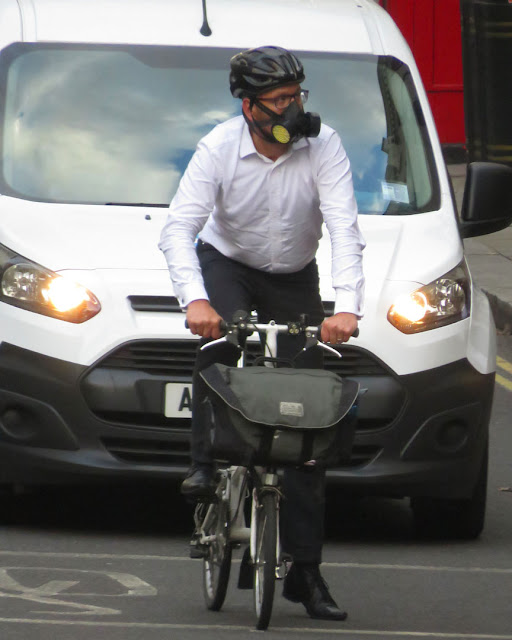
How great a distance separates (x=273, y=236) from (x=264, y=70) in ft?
1.99

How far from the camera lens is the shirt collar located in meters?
5.84

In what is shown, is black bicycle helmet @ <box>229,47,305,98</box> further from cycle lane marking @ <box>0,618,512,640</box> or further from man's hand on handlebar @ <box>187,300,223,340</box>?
cycle lane marking @ <box>0,618,512,640</box>

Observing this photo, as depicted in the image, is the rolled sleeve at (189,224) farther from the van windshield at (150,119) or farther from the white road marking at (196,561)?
the van windshield at (150,119)

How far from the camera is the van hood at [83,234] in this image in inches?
274

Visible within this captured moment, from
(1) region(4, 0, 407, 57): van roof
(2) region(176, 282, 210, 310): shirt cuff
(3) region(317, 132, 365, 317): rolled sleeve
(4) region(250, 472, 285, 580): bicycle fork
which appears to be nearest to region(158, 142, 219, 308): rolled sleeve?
(2) region(176, 282, 210, 310): shirt cuff

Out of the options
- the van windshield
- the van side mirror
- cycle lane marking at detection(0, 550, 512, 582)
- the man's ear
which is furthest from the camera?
the van windshield

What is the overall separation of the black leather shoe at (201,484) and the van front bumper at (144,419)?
85 centimetres

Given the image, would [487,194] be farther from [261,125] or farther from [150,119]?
[261,125]

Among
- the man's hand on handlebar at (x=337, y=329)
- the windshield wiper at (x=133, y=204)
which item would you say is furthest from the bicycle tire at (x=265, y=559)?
the windshield wiper at (x=133, y=204)

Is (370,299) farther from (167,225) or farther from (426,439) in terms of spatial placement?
(167,225)

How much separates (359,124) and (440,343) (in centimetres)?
134

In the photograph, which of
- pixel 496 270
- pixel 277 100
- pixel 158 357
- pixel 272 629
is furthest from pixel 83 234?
pixel 496 270

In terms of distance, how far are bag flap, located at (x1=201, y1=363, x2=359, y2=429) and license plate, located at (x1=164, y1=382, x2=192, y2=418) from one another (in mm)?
1239

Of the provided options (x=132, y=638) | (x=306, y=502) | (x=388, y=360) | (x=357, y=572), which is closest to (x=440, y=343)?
(x=388, y=360)
